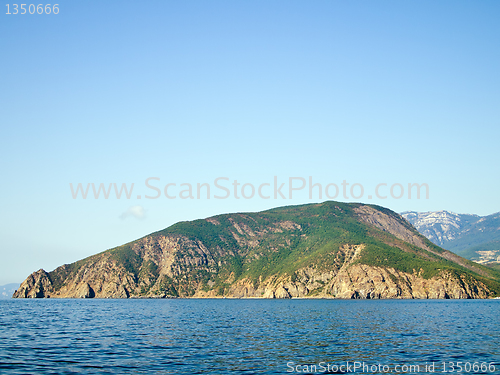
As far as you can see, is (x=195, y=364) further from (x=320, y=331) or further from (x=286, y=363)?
(x=320, y=331)

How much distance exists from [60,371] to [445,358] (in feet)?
124

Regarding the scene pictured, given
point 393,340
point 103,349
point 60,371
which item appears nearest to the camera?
point 60,371

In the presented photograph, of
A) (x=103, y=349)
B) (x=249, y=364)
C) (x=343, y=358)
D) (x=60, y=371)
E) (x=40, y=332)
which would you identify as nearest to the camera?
(x=60, y=371)

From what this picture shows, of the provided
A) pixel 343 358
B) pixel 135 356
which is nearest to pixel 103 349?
pixel 135 356

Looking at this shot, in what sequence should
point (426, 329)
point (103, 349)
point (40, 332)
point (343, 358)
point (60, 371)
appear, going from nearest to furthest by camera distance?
point (60, 371) < point (343, 358) < point (103, 349) < point (40, 332) < point (426, 329)

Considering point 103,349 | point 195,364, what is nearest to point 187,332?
point 103,349

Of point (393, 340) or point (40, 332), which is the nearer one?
point (393, 340)

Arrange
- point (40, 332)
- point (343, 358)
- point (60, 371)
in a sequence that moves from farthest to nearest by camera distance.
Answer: point (40, 332), point (343, 358), point (60, 371)

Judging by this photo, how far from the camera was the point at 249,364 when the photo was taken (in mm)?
42781

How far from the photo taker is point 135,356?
47.2 metres

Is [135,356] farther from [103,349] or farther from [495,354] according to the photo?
[495,354]

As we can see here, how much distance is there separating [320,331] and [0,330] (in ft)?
169

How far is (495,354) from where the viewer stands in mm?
48406

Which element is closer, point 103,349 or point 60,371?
point 60,371
